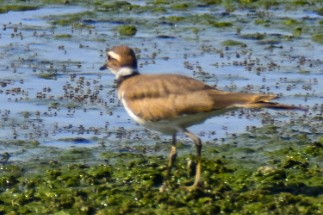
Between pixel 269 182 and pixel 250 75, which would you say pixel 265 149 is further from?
pixel 250 75

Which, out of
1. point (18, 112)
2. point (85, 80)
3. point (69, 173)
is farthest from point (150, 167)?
point (85, 80)

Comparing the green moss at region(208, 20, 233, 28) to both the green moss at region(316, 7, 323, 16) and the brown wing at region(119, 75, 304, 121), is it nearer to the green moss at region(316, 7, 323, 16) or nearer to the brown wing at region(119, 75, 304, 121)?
the green moss at region(316, 7, 323, 16)

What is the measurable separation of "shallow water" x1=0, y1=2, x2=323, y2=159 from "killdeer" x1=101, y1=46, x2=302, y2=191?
1.79 meters

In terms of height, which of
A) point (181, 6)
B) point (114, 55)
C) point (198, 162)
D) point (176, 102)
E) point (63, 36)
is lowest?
point (63, 36)

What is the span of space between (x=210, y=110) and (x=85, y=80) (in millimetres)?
4972

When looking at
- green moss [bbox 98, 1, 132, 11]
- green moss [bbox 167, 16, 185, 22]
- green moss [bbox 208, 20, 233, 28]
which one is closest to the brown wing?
green moss [bbox 208, 20, 233, 28]

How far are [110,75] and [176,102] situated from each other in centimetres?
506

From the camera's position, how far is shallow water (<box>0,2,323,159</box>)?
12930 millimetres

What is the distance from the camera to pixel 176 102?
10211 millimetres

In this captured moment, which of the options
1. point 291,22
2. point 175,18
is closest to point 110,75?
point 175,18

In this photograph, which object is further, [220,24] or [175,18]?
[175,18]

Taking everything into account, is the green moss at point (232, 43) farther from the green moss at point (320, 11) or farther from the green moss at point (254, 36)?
the green moss at point (320, 11)

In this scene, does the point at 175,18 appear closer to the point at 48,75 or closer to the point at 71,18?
the point at 71,18

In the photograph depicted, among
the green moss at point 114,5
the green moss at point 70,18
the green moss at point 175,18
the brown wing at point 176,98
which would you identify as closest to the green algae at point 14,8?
the green moss at point 70,18
